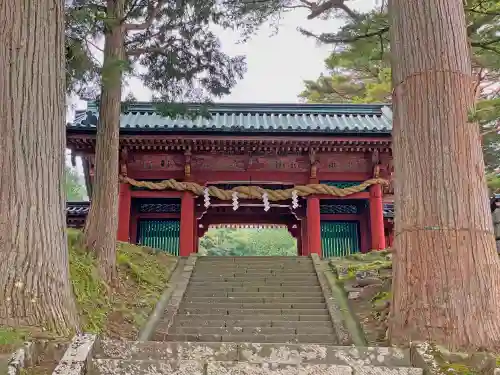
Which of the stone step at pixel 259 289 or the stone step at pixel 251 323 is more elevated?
the stone step at pixel 259 289

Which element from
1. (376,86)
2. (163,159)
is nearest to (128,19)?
(163,159)

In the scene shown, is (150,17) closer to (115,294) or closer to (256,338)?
(115,294)

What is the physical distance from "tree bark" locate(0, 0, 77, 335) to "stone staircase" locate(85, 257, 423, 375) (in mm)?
920

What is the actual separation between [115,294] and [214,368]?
16.7 feet

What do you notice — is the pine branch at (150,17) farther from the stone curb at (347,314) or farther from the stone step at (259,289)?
the stone curb at (347,314)

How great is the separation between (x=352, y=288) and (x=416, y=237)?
4593 mm

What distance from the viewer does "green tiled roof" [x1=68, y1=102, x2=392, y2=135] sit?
1311 cm

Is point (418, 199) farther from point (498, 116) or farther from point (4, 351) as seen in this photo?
point (4, 351)

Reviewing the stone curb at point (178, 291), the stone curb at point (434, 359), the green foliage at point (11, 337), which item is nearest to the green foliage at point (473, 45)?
the stone curb at point (434, 359)

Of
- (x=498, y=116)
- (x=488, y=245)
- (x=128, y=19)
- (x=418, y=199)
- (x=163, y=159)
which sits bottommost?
(x=488, y=245)

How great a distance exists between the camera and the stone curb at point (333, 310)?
23.4 ft

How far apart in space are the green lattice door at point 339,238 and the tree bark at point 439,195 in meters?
10.2

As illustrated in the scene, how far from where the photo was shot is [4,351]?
361 cm

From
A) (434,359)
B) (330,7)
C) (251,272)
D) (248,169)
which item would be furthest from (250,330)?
(248,169)
